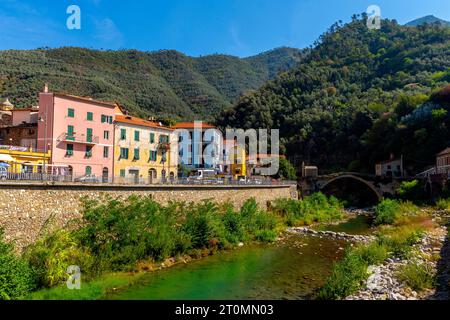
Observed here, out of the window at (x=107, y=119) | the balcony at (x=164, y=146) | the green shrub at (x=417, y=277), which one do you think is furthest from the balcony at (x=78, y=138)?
the green shrub at (x=417, y=277)

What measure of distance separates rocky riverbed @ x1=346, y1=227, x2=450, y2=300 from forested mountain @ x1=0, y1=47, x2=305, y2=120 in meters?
72.2

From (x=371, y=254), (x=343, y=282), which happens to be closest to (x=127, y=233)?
(x=343, y=282)

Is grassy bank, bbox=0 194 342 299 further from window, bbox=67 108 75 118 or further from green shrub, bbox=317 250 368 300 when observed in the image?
window, bbox=67 108 75 118

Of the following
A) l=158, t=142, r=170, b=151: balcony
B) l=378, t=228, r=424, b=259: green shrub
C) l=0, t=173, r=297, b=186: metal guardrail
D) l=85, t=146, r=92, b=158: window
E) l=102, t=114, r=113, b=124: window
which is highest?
l=102, t=114, r=113, b=124: window

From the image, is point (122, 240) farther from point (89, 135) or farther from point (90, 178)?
point (89, 135)

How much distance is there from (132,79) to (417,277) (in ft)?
410

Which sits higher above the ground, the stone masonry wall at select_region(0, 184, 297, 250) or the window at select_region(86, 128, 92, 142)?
the window at select_region(86, 128, 92, 142)

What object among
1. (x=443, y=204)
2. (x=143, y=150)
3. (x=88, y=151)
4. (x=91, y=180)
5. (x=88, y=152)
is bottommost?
(x=443, y=204)

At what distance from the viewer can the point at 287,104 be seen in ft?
383

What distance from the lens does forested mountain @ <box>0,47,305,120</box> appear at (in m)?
86.5

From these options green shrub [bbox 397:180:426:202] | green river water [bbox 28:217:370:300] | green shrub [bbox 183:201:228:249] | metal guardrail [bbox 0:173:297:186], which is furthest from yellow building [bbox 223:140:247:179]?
green river water [bbox 28:217:370:300]

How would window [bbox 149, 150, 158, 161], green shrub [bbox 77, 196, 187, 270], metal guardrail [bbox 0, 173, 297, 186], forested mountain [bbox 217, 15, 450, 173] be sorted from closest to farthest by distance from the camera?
metal guardrail [bbox 0, 173, 297, 186]
green shrub [bbox 77, 196, 187, 270]
window [bbox 149, 150, 158, 161]
forested mountain [bbox 217, 15, 450, 173]

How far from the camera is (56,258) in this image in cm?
1733

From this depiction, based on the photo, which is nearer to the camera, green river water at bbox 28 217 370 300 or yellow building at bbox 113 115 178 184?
green river water at bbox 28 217 370 300
